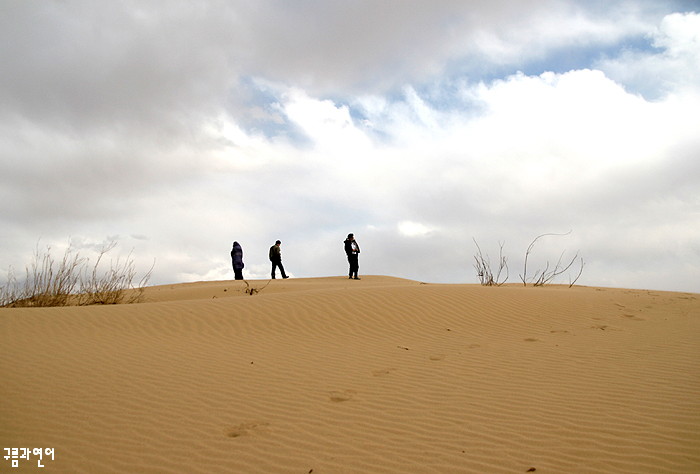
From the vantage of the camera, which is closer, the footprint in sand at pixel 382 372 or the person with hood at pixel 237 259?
the footprint in sand at pixel 382 372

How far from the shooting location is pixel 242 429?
366 cm

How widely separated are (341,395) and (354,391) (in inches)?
6.1

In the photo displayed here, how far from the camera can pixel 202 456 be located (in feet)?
10.7

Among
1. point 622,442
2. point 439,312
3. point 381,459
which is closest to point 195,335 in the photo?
point 439,312

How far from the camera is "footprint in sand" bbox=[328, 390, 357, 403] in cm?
425

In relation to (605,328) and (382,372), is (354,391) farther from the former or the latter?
(605,328)

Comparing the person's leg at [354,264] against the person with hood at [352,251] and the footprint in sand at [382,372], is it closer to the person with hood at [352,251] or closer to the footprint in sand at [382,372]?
the person with hood at [352,251]

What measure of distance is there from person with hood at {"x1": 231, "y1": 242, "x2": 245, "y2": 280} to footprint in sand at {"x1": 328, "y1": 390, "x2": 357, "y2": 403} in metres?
16.6

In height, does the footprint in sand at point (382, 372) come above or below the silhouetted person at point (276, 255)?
below

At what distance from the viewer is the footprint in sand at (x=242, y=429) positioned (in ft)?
11.7

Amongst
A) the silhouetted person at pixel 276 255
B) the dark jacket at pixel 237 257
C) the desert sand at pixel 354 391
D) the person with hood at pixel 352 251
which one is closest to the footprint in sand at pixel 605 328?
the desert sand at pixel 354 391

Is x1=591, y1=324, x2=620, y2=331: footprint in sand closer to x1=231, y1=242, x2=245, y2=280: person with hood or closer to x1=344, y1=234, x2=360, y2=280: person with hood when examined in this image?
x1=344, y1=234, x2=360, y2=280: person with hood

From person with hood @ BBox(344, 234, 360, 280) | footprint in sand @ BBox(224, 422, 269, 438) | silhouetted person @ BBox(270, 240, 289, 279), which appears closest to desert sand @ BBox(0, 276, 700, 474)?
footprint in sand @ BBox(224, 422, 269, 438)

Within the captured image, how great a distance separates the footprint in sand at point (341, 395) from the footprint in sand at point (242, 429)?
75cm
